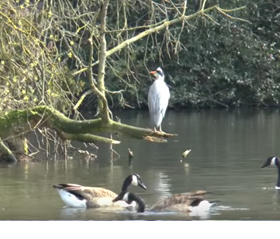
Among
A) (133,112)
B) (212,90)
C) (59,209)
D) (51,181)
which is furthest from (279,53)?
(59,209)

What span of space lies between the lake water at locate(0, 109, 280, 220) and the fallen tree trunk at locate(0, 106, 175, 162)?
0.53 m

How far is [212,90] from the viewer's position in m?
40.0

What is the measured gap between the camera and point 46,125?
1727cm

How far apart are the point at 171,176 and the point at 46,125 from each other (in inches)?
97.6

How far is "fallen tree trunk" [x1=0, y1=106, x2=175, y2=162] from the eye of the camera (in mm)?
16203

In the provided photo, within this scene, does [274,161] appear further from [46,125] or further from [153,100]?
[153,100]

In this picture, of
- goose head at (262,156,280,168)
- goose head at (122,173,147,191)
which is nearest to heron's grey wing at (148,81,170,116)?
goose head at (262,156,280,168)

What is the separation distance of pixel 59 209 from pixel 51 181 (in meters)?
3.10

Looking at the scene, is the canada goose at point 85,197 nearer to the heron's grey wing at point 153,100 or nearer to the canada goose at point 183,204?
the canada goose at point 183,204

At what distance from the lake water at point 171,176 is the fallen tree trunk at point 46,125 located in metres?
0.53

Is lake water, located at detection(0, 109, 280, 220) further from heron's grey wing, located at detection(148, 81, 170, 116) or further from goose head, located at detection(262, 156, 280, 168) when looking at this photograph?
heron's grey wing, located at detection(148, 81, 170, 116)

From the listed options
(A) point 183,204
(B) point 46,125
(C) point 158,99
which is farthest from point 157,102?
(A) point 183,204

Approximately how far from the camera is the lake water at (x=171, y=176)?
1205 centimetres

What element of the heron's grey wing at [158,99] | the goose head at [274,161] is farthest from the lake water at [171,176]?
the heron's grey wing at [158,99]
